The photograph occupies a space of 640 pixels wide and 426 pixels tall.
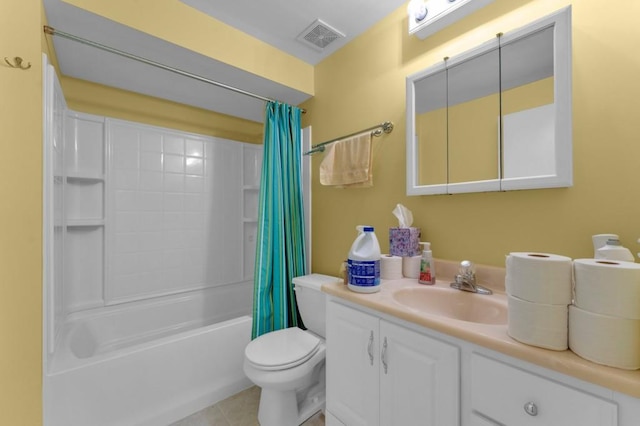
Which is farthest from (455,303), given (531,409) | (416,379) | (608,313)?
(608,313)

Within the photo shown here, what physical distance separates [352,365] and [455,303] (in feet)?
1.69

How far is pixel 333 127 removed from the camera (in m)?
1.96

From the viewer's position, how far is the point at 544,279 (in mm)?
634

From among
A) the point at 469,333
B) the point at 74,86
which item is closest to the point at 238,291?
the point at 74,86

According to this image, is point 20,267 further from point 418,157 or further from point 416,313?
point 418,157

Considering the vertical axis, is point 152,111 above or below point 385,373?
above

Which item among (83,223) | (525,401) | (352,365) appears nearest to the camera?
(525,401)

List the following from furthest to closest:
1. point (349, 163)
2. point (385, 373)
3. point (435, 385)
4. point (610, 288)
→ 1. point (349, 163)
2. point (385, 373)
3. point (435, 385)
4. point (610, 288)

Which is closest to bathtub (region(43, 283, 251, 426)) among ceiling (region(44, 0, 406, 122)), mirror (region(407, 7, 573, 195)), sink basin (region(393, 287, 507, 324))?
sink basin (region(393, 287, 507, 324))

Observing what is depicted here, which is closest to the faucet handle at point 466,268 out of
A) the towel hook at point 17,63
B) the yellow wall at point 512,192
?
the yellow wall at point 512,192

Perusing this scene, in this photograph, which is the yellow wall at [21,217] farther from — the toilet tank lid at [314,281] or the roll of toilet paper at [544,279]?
the roll of toilet paper at [544,279]

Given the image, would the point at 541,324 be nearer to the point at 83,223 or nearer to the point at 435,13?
the point at 435,13

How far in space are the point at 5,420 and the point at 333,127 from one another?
2.26m

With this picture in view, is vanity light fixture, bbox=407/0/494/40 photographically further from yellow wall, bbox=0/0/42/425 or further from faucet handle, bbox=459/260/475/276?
yellow wall, bbox=0/0/42/425
